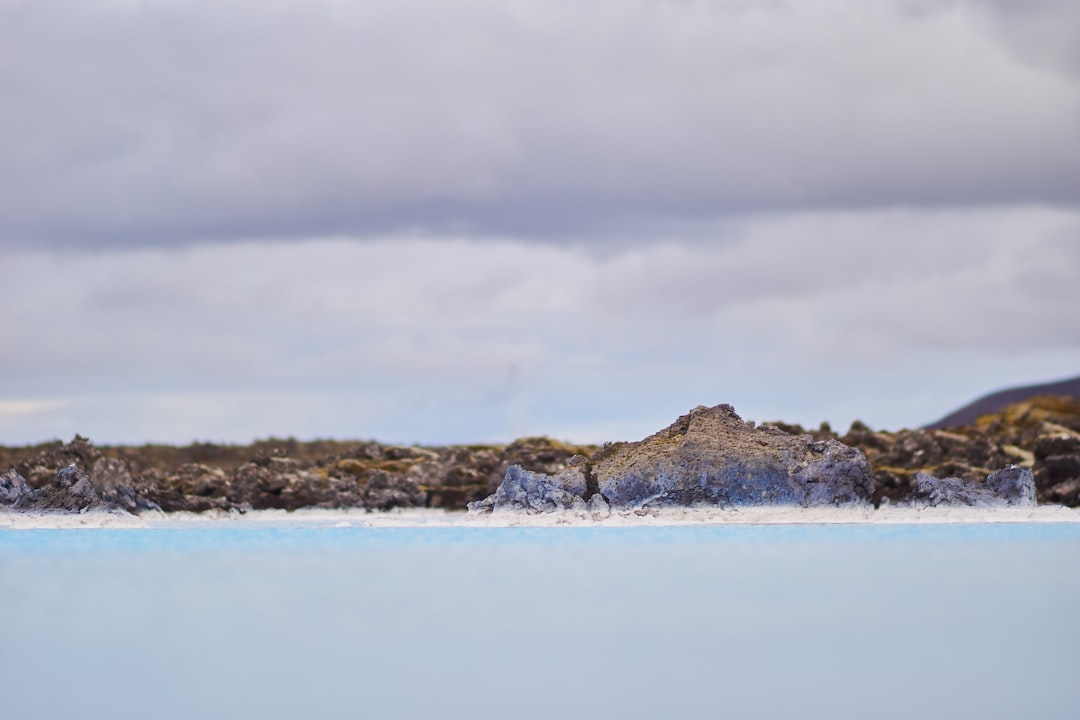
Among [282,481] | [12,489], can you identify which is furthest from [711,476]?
[12,489]

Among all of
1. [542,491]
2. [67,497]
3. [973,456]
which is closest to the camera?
[542,491]

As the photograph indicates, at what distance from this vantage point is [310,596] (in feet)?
68.5

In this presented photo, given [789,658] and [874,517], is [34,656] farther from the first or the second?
[874,517]

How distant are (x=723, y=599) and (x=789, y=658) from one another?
4.64 metres

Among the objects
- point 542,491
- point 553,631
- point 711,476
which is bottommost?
point 553,631

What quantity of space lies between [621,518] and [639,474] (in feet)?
4.61

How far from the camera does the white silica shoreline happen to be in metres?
36.4

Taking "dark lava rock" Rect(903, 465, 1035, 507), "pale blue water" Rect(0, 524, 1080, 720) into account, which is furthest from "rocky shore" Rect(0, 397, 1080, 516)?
"pale blue water" Rect(0, 524, 1080, 720)

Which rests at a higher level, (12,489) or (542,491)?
(12,489)

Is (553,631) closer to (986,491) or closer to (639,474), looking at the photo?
(639,474)

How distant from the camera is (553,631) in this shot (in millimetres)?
17391

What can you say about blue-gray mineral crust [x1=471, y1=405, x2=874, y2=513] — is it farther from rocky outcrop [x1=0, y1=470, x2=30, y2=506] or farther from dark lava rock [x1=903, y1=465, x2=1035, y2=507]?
rocky outcrop [x1=0, y1=470, x2=30, y2=506]

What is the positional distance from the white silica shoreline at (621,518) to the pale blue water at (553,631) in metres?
7.09

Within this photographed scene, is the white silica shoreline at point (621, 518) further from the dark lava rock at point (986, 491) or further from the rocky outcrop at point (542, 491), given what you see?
the dark lava rock at point (986, 491)
